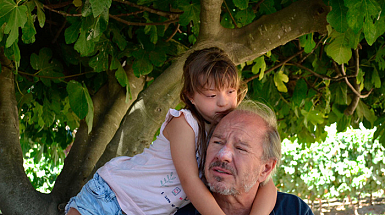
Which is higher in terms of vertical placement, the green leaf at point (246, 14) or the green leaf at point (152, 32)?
the green leaf at point (246, 14)

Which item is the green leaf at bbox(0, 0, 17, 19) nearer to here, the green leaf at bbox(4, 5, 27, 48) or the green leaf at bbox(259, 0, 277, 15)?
the green leaf at bbox(4, 5, 27, 48)

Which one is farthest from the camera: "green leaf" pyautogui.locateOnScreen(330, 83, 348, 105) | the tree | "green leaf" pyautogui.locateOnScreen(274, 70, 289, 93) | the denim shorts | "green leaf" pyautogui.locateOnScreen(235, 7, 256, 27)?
"green leaf" pyautogui.locateOnScreen(330, 83, 348, 105)

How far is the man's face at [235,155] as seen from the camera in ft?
6.17

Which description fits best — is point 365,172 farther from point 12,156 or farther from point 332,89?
point 12,156

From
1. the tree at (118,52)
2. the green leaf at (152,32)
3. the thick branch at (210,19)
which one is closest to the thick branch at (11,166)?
the tree at (118,52)

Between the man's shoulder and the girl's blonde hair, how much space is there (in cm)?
Answer: 47

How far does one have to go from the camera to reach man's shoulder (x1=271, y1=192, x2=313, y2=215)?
84.0 inches

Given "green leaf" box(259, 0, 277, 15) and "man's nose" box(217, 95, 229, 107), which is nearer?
"man's nose" box(217, 95, 229, 107)

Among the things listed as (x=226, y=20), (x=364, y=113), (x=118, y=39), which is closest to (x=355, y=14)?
(x=226, y=20)

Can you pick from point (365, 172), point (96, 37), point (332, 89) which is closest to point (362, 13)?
point (96, 37)

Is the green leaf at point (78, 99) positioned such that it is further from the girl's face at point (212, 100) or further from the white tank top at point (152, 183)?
the girl's face at point (212, 100)

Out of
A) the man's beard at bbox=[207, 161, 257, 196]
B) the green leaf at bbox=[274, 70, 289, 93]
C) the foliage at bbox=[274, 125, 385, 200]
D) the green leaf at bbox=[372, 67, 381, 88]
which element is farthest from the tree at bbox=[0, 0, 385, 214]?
the foliage at bbox=[274, 125, 385, 200]

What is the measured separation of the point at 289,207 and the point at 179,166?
685mm

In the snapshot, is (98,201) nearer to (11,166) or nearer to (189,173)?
(189,173)
